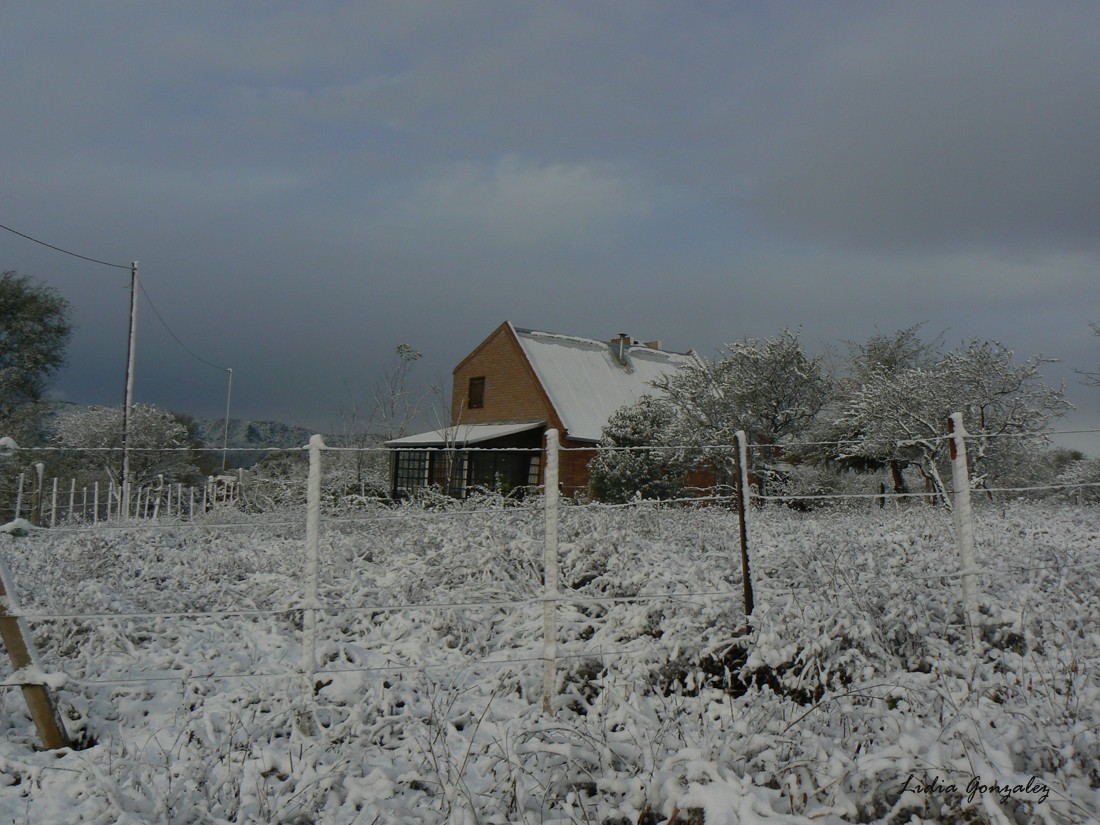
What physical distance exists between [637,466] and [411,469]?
12.0 meters

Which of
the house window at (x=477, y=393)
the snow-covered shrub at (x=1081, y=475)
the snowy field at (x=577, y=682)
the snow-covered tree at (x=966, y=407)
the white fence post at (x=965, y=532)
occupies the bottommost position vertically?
the snowy field at (x=577, y=682)

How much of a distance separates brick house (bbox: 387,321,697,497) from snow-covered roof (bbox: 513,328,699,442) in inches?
1.9

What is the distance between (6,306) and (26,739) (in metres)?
30.2

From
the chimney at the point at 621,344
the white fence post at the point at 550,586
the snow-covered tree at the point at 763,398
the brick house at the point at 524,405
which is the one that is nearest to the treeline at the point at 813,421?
the snow-covered tree at the point at 763,398

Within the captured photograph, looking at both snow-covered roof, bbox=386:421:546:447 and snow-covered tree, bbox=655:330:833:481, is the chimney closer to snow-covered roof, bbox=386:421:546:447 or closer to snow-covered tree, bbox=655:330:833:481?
snow-covered roof, bbox=386:421:546:447

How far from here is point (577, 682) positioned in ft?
19.2

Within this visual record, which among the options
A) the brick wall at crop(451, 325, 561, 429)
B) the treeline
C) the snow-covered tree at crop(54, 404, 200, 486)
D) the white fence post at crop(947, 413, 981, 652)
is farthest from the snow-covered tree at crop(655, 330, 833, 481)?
the snow-covered tree at crop(54, 404, 200, 486)

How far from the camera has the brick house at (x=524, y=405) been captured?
26.2 m

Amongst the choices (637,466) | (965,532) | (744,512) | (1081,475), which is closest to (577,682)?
(744,512)

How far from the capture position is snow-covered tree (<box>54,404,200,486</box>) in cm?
3004

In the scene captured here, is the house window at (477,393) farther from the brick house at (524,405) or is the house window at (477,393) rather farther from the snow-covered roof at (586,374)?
the snow-covered roof at (586,374)

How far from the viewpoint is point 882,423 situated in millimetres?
19188

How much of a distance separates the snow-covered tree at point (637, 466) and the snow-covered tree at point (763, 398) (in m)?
0.72

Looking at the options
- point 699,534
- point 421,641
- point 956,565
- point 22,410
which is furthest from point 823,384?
point 22,410
